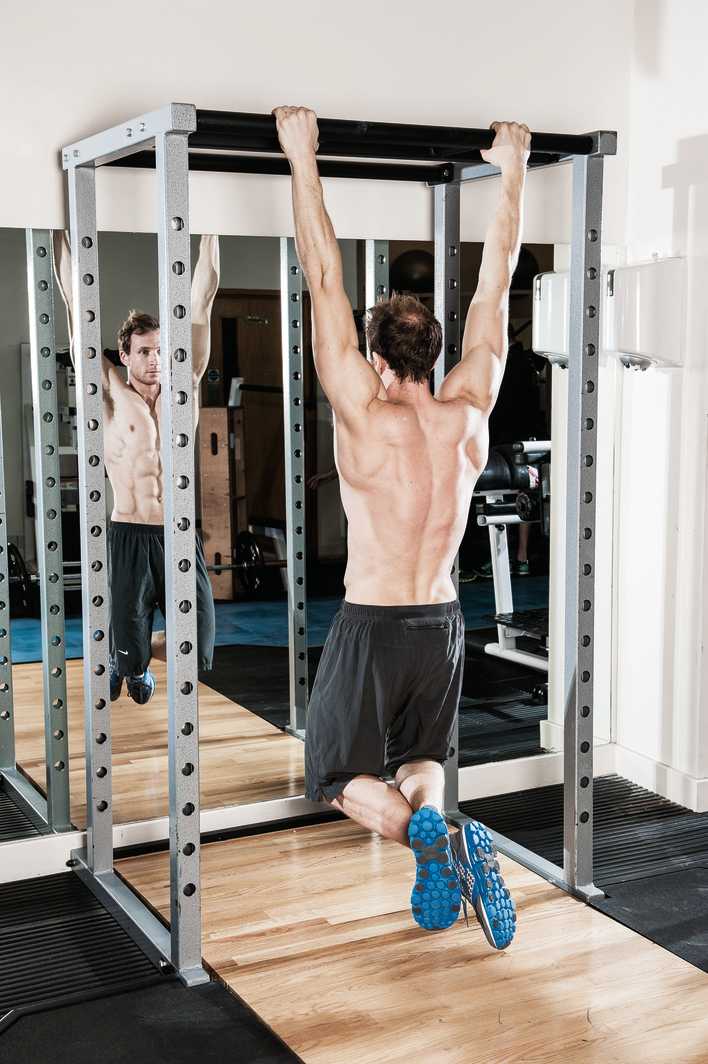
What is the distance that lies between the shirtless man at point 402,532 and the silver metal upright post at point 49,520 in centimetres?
102

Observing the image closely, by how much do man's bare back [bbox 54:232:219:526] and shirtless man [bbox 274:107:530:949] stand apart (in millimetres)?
738

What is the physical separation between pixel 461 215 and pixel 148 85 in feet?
4.11

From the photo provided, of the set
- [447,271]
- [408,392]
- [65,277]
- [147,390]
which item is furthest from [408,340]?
[65,277]

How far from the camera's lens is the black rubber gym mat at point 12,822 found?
4098 mm

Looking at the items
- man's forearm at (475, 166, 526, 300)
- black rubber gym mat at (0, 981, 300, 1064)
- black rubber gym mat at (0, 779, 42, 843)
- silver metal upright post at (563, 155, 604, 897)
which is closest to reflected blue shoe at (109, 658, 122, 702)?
black rubber gym mat at (0, 779, 42, 843)

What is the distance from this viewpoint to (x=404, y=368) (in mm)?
3453

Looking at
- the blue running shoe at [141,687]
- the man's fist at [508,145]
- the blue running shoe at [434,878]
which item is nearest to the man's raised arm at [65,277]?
the blue running shoe at [141,687]

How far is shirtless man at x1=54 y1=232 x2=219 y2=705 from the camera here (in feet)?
12.8

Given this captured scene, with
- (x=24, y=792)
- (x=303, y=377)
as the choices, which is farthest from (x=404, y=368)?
(x=24, y=792)

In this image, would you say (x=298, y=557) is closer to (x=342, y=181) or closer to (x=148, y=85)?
(x=342, y=181)

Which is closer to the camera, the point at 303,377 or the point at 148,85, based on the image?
the point at 148,85

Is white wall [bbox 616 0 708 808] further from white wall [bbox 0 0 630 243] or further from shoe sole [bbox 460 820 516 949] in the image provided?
shoe sole [bbox 460 820 516 949]

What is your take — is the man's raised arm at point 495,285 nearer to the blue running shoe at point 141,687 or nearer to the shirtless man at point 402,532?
the shirtless man at point 402,532

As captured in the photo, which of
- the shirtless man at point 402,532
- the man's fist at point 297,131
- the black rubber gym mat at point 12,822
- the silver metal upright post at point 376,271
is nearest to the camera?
the man's fist at point 297,131
